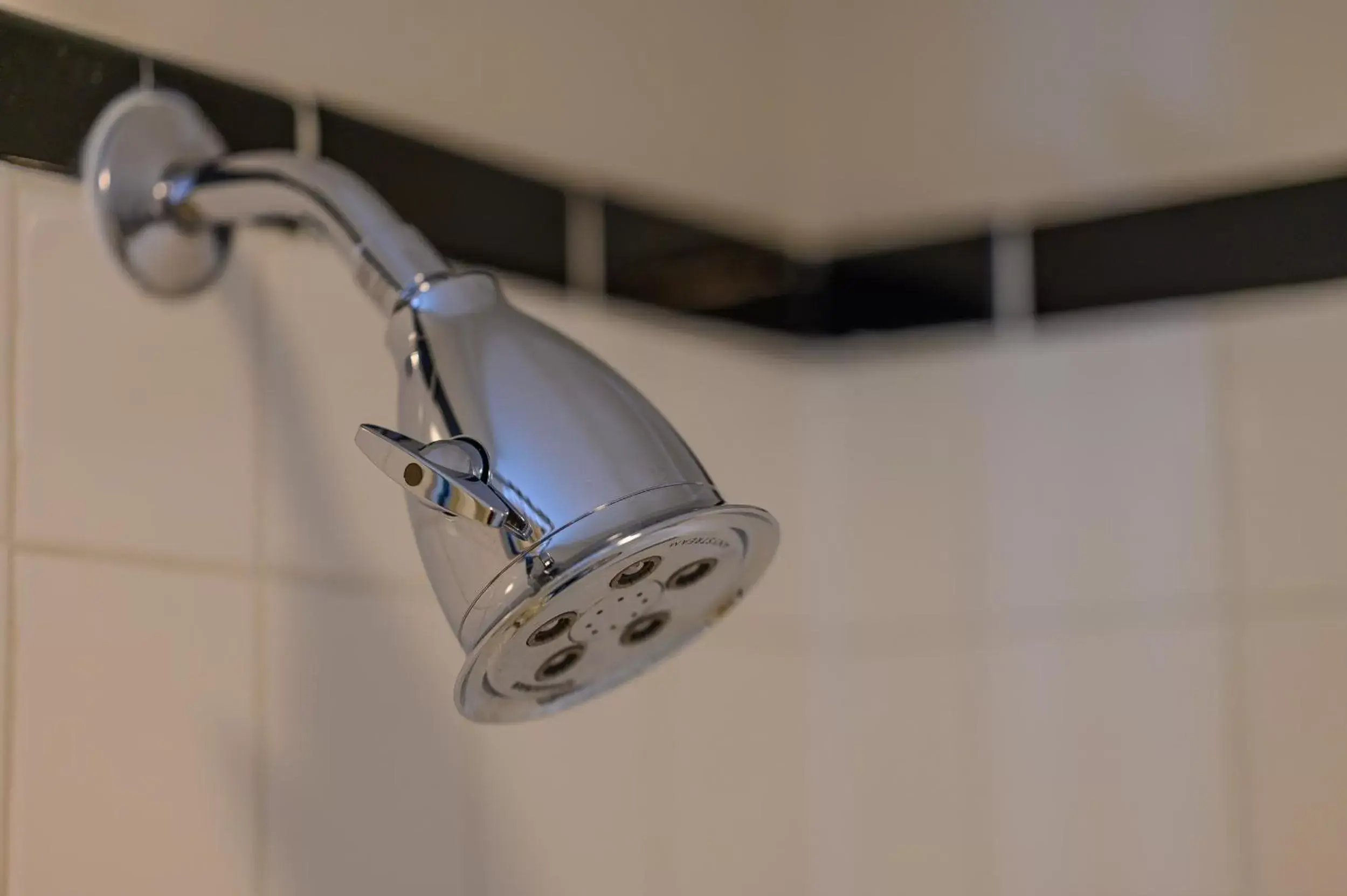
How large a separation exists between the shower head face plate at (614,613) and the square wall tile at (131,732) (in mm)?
176

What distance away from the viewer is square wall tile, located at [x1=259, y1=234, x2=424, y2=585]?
2.54 ft

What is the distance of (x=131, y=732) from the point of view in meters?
0.69

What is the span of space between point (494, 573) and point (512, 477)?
3 cm

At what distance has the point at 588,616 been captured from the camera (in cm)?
57

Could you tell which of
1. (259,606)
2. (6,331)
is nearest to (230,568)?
(259,606)

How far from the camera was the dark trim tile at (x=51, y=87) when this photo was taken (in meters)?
0.69

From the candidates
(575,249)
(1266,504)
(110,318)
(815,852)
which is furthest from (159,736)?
(1266,504)

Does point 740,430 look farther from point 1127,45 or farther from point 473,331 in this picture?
point 473,331

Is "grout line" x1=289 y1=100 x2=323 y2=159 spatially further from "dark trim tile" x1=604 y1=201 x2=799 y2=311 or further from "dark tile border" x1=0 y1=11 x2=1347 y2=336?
"dark trim tile" x1=604 y1=201 x2=799 y2=311

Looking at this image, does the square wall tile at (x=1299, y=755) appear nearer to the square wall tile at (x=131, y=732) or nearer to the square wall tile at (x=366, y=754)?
the square wall tile at (x=366, y=754)

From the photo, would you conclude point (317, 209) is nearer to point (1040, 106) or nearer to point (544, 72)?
point (544, 72)

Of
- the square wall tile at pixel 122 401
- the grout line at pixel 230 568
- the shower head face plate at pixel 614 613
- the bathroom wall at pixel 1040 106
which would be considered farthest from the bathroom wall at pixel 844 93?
the shower head face plate at pixel 614 613

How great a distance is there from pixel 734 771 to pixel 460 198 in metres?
0.39

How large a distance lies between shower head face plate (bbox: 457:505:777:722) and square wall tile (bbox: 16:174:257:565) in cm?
21
